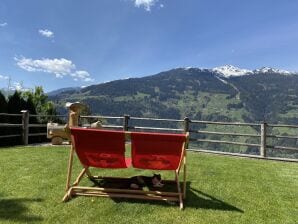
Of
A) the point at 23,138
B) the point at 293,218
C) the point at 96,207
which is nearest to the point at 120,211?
the point at 96,207

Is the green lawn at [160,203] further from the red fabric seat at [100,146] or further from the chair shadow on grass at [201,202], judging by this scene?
the red fabric seat at [100,146]

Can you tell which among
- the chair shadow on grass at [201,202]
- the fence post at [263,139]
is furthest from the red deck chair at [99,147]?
the fence post at [263,139]

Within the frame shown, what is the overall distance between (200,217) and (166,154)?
42.0 inches

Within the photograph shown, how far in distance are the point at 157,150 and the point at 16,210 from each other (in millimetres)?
2176

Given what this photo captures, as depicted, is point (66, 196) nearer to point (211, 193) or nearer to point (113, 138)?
point (113, 138)

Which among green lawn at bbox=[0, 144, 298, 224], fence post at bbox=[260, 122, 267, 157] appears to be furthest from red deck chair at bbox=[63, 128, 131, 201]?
fence post at bbox=[260, 122, 267, 157]

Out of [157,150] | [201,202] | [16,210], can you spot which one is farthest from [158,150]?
[16,210]

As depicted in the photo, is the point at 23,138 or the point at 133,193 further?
the point at 23,138

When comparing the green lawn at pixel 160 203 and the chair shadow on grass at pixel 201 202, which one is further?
the chair shadow on grass at pixel 201 202

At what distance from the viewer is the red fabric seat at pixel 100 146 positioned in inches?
235

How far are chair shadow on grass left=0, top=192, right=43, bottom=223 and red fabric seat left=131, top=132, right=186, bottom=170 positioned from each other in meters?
1.67

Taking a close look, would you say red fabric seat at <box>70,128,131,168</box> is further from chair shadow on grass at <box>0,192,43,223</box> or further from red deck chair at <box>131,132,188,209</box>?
chair shadow on grass at <box>0,192,43,223</box>

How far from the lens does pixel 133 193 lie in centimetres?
617

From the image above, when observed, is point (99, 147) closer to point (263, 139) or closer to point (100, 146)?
point (100, 146)
